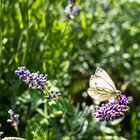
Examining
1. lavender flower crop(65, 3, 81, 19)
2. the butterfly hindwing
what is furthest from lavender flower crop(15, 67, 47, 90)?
lavender flower crop(65, 3, 81, 19)

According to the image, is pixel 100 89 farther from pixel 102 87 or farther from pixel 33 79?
pixel 33 79

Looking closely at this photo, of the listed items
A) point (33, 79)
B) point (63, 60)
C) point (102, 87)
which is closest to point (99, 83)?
point (102, 87)

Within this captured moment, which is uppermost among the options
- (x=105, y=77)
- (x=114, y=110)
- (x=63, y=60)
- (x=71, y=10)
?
(x=71, y=10)

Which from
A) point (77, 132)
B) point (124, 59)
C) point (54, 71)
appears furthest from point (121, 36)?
point (77, 132)

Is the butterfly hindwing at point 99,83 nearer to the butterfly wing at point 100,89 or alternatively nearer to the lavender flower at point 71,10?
the butterfly wing at point 100,89

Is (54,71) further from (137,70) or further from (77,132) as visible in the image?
(137,70)

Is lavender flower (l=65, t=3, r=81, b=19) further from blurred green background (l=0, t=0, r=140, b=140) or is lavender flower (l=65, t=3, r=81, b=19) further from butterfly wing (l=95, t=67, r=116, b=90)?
butterfly wing (l=95, t=67, r=116, b=90)
